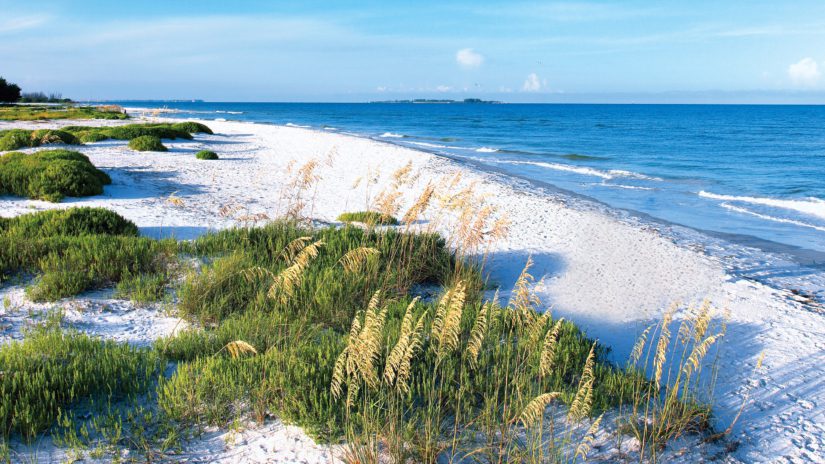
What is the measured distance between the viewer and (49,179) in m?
13.1

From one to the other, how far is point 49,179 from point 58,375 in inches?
416

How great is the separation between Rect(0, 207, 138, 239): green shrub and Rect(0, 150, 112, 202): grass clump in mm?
4071

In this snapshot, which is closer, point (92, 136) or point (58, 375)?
point (58, 375)

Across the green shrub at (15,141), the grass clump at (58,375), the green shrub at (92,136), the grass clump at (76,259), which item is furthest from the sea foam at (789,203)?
the green shrub at (92,136)

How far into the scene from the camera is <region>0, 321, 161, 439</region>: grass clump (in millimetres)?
4027

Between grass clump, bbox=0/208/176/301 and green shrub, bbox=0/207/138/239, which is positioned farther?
green shrub, bbox=0/207/138/239

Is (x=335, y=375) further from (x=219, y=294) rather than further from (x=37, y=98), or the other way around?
(x=37, y=98)

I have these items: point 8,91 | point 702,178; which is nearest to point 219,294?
point 702,178

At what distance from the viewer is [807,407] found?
524 cm

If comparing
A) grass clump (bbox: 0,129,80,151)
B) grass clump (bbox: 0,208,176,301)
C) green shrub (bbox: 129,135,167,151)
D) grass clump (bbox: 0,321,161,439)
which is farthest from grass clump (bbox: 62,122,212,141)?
grass clump (bbox: 0,321,161,439)

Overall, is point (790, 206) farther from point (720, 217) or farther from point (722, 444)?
point (722, 444)

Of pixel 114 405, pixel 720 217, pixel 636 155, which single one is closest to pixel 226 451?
pixel 114 405

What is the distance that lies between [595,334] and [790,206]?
16610mm

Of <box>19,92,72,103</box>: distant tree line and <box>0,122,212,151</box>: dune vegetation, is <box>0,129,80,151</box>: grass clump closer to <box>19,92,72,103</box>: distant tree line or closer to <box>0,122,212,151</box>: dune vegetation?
<box>0,122,212,151</box>: dune vegetation
